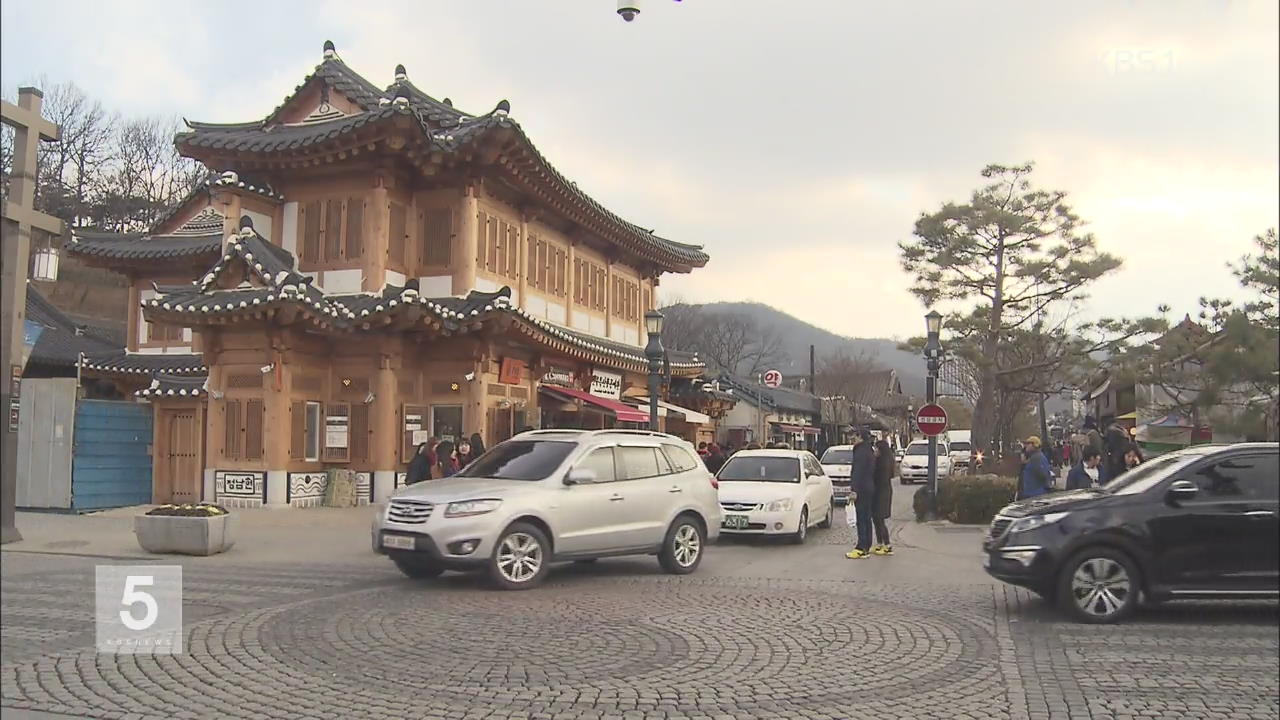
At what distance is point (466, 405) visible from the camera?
2012cm

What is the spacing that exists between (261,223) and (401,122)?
4.53 m

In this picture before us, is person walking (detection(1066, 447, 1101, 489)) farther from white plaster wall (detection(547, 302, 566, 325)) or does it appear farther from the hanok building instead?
white plaster wall (detection(547, 302, 566, 325))

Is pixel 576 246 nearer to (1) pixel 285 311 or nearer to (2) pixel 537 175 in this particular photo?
(2) pixel 537 175

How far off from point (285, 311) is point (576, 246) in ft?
32.2

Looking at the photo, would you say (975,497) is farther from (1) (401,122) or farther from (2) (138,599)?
(2) (138,599)

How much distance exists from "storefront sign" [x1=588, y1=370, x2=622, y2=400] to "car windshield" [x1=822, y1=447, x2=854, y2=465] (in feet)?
20.0

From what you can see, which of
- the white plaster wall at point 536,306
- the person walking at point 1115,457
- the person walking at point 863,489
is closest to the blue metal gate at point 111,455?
the white plaster wall at point 536,306

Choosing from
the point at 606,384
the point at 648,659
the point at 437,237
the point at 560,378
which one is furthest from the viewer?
the point at 606,384

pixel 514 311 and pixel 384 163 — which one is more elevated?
pixel 384 163

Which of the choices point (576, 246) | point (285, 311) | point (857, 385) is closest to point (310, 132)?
point (285, 311)

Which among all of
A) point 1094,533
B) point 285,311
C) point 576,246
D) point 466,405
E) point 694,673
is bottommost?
point 694,673

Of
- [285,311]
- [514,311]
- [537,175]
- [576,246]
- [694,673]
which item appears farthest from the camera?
[576,246]

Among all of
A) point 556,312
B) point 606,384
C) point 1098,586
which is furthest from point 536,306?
point 1098,586

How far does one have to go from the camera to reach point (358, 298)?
765 inches
